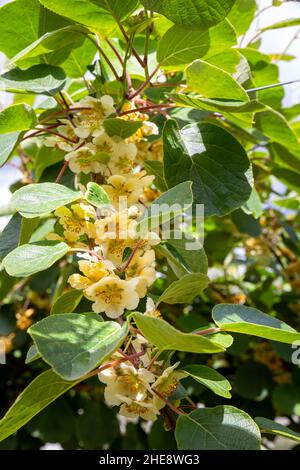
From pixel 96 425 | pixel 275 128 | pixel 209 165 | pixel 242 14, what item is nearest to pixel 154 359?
pixel 209 165

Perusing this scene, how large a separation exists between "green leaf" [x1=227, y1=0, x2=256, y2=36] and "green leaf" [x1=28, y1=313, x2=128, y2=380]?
709 mm

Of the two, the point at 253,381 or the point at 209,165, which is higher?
the point at 209,165

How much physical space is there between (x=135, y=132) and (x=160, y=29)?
0.19m

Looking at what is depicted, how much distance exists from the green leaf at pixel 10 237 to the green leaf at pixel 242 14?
0.56m

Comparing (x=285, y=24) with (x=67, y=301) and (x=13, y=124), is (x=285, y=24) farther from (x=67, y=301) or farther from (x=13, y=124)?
(x=67, y=301)

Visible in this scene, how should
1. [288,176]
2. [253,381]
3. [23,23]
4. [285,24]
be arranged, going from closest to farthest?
[23,23], [285,24], [288,176], [253,381]

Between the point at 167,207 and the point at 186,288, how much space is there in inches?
5.0

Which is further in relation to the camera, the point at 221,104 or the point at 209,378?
the point at 221,104

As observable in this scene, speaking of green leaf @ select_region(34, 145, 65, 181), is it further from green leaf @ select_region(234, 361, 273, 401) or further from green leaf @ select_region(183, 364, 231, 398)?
green leaf @ select_region(234, 361, 273, 401)

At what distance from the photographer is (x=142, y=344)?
741 millimetres

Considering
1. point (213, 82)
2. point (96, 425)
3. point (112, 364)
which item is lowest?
point (96, 425)

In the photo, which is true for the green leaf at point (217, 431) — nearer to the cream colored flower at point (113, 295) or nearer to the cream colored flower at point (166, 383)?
the cream colored flower at point (166, 383)

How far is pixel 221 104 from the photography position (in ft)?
2.85

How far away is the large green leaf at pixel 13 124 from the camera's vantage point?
88 centimetres
